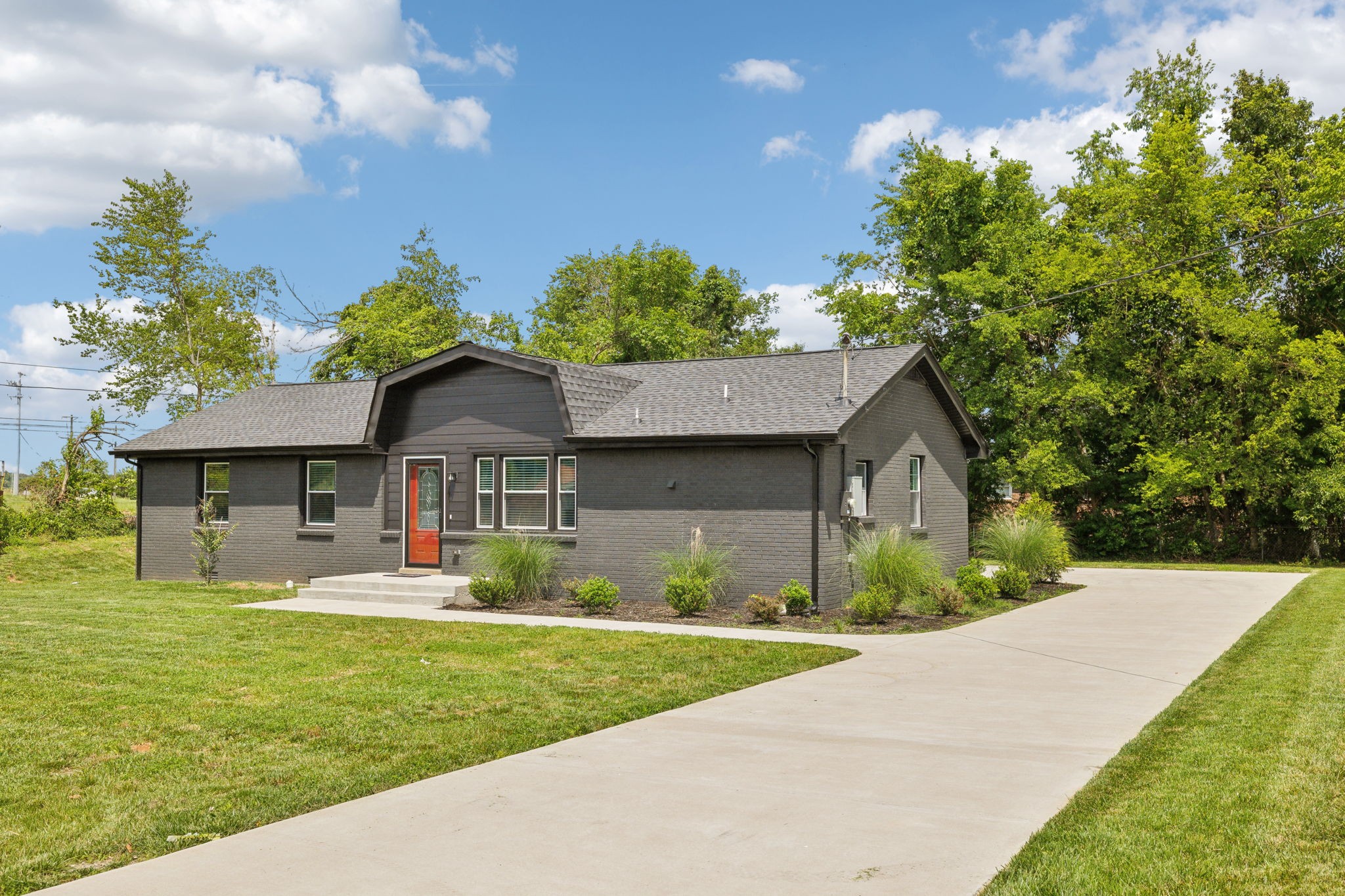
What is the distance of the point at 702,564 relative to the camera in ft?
51.2

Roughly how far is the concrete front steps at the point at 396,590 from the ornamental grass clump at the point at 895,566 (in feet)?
20.9

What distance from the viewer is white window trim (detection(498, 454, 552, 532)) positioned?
17.8 m

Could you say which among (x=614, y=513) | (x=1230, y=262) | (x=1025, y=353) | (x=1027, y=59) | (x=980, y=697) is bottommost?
(x=980, y=697)

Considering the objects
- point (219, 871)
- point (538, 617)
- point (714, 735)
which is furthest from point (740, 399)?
point (219, 871)

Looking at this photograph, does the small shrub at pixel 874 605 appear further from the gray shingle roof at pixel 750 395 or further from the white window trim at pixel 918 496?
the white window trim at pixel 918 496

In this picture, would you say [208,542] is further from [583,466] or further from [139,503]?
[583,466]

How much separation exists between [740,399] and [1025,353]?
1616cm

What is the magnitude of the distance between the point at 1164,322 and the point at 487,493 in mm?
20920

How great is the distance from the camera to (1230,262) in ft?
95.7

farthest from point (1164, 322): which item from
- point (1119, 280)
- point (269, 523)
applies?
point (269, 523)

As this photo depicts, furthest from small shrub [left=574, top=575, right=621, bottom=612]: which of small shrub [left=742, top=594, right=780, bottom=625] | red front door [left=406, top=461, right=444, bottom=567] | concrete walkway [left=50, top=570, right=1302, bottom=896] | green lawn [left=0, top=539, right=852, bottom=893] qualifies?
concrete walkway [left=50, top=570, right=1302, bottom=896]

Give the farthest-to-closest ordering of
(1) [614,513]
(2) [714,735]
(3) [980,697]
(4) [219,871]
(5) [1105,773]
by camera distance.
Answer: (1) [614,513] → (3) [980,697] → (2) [714,735] → (5) [1105,773] → (4) [219,871]

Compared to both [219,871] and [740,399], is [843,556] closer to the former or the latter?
[740,399]

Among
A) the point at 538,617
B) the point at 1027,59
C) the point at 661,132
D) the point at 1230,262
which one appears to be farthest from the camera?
the point at 1230,262
